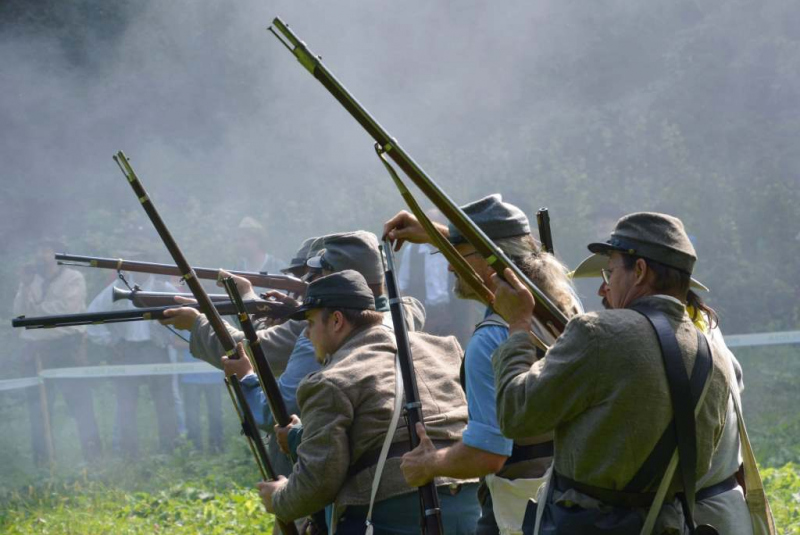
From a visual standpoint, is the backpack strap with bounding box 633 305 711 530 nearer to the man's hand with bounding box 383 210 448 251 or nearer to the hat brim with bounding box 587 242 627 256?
the hat brim with bounding box 587 242 627 256

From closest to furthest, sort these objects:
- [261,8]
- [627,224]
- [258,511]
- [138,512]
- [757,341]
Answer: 1. [627,224]
2. [258,511]
3. [138,512]
4. [757,341]
5. [261,8]

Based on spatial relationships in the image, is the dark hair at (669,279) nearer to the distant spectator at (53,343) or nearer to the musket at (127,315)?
the musket at (127,315)

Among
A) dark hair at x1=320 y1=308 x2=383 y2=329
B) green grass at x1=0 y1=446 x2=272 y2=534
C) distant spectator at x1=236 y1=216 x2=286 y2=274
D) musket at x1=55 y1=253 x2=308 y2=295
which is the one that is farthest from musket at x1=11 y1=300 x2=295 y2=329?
distant spectator at x1=236 y1=216 x2=286 y2=274

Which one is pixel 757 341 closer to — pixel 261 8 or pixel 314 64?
pixel 314 64

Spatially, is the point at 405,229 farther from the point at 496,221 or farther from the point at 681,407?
the point at 681,407

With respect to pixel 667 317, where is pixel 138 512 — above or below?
below

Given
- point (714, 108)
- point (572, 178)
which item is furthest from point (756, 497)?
point (714, 108)

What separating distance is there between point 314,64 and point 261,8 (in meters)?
13.5

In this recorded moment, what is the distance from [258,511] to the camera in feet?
20.8

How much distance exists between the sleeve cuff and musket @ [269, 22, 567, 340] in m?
0.35

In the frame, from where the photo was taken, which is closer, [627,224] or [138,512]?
[627,224]

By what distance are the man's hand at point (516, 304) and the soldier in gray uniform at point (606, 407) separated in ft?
0.26

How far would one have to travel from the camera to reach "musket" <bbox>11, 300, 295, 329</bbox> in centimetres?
488

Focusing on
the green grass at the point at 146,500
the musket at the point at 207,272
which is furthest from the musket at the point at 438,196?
the green grass at the point at 146,500
